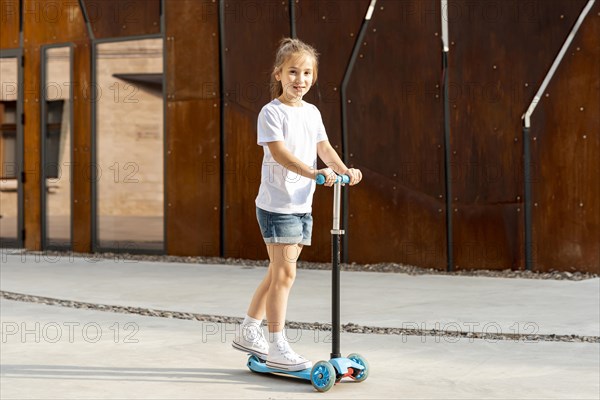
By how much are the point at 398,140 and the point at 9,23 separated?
20.7ft

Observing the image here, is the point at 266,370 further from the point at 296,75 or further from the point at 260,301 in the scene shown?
the point at 296,75

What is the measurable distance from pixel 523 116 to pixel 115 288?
473 centimetres

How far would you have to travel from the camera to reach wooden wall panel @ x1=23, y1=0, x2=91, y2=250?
43.8 feet

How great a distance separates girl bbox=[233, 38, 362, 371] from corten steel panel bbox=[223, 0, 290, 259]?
6632mm

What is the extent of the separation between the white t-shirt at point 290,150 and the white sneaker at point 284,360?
0.75m

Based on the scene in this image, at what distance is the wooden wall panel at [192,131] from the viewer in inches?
487

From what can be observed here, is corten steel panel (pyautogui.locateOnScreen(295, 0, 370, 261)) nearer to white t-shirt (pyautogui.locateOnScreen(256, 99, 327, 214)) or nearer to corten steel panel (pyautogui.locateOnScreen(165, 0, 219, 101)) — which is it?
corten steel panel (pyautogui.locateOnScreen(165, 0, 219, 101))

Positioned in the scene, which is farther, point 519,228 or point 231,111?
point 231,111

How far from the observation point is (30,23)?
45.2ft

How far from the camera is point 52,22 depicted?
44.5 ft

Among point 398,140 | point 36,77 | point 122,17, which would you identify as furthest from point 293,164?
point 36,77

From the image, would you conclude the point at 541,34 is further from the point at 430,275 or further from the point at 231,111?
the point at 231,111

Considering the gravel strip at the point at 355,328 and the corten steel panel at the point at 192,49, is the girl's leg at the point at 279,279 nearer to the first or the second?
the gravel strip at the point at 355,328

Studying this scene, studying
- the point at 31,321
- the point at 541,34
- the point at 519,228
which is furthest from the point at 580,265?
the point at 31,321
